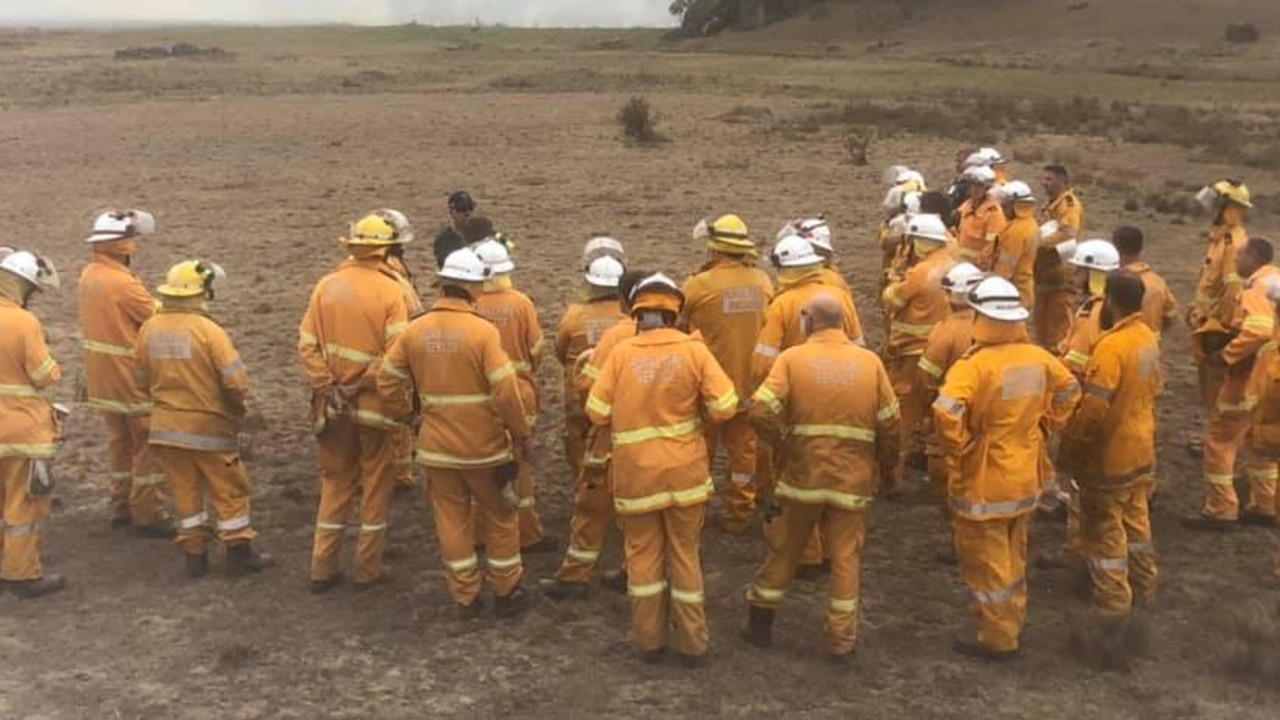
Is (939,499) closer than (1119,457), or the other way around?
(1119,457)

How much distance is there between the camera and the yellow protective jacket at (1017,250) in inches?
448

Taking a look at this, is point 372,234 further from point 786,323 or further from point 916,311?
point 916,311

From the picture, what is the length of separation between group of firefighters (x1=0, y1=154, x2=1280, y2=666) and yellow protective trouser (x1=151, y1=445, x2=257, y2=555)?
0.02 metres

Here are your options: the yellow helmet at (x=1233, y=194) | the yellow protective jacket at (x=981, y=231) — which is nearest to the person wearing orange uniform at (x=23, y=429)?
the yellow protective jacket at (x=981, y=231)

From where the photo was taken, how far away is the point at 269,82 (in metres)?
51.1

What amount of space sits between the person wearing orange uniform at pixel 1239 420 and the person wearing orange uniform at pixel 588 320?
4550mm

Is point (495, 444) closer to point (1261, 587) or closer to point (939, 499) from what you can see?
point (939, 499)

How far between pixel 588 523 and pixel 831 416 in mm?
1939

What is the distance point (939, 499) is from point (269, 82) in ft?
155

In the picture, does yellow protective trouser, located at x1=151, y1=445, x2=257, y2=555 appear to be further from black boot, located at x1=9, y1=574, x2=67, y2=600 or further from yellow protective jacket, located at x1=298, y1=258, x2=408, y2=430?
black boot, located at x1=9, y1=574, x2=67, y2=600

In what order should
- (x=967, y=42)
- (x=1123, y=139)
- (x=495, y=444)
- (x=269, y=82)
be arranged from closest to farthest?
(x=495, y=444) < (x=1123, y=139) < (x=269, y=82) < (x=967, y=42)

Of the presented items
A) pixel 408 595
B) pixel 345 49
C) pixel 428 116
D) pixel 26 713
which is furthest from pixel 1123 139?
pixel 345 49

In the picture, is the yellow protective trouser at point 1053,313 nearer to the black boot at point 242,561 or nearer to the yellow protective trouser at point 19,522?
the black boot at point 242,561

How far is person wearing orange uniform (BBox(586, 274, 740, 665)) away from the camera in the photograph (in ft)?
22.0
